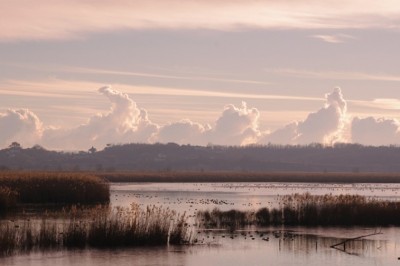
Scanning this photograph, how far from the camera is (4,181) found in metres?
69.9

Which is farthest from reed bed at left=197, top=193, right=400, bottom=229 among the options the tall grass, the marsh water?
the tall grass

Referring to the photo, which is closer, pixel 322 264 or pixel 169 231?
pixel 322 264

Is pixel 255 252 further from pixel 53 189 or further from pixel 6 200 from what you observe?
pixel 53 189

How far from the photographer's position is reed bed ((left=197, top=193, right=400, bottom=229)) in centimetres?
5259

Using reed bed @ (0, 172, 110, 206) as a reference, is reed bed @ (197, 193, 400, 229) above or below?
below

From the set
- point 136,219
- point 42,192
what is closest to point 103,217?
point 136,219

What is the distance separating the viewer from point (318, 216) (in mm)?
52781

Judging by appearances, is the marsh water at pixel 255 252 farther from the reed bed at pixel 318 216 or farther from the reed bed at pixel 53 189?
the reed bed at pixel 53 189

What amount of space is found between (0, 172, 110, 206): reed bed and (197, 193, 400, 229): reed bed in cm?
1803

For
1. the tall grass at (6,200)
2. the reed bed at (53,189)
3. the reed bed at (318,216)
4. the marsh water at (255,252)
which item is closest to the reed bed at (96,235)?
the marsh water at (255,252)

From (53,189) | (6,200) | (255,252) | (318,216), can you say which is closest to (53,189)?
(53,189)

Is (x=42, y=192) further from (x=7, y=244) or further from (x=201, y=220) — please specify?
(x=7, y=244)

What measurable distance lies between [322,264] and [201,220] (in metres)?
17.5

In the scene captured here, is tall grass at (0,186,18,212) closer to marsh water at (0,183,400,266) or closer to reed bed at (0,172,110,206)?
reed bed at (0,172,110,206)
